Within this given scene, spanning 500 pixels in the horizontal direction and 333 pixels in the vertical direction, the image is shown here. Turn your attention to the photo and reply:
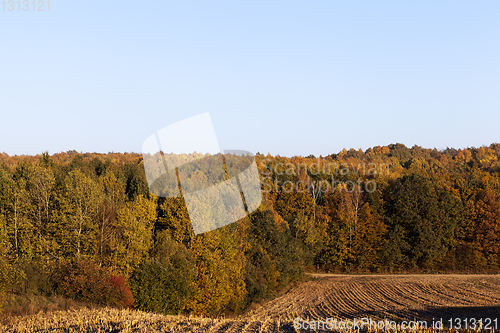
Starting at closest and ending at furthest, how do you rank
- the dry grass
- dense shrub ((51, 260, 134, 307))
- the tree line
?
the dry grass < dense shrub ((51, 260, 134, 307)) < the tree line

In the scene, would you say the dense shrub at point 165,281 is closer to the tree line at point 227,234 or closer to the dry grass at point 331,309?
the tree line at point 227,234

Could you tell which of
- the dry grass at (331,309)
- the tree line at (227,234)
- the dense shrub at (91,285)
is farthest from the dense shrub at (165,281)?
the dry grass at (331,309)

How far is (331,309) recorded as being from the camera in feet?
108

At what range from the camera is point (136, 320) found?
57.2ft

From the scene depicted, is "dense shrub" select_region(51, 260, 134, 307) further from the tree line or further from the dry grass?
the dry grass

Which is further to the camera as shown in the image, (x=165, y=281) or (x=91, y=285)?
(x=165, y=281)

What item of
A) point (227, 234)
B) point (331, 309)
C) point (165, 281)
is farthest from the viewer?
point (227, 234)

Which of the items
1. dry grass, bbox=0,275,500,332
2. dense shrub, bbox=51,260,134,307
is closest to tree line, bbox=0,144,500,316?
dense shrub, bbox=51,260,134,307

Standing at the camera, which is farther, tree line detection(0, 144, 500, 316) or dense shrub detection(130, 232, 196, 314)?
tree line detection(0, 144, 500, 316)

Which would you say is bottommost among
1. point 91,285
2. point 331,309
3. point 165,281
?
point 331,309

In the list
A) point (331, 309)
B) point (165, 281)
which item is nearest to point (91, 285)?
point (165, 281)

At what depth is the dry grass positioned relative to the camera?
17.0 metres

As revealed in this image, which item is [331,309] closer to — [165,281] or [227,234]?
[227,234]

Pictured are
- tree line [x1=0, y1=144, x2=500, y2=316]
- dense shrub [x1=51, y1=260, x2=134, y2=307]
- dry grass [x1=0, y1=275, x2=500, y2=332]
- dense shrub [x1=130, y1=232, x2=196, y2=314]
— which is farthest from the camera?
tree line [x1=0, y1=144, x2=500, y2=316]
